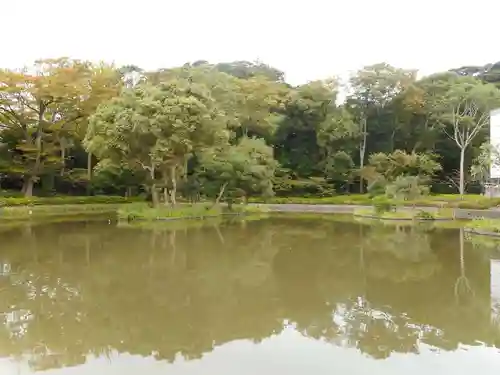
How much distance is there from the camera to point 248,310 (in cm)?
768

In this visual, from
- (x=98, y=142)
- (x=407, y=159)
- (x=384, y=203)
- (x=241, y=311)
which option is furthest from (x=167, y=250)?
(x=407, y=159)

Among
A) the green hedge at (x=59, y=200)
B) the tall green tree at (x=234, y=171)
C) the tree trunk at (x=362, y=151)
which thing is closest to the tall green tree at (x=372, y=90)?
the tree trunk at (x=362, y=151)

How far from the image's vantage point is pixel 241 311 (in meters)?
7.63

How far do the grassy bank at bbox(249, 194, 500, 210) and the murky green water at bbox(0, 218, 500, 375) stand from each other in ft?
45.7

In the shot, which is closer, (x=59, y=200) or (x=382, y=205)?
(x=382, y=205)

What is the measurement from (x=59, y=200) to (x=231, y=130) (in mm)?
11933

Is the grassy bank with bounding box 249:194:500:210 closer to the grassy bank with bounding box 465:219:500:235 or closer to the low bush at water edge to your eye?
the grassy bank with bounding box 465:219:500:235

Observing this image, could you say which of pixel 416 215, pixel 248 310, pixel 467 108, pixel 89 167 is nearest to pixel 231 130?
pixel 89 167

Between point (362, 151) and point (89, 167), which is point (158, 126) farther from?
point (362, 151)

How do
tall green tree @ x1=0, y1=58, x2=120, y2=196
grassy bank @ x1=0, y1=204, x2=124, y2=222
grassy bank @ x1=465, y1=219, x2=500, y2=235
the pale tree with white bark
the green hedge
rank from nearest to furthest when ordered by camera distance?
grassy bank @ x1=465, y1=219, x2=500, y2=235 → grassy bank @ x1=0, y1=204, x2=124, y2=222 → the green hedge → tall green tree @ x1=0, y1=58, x2=120, y2=196 → the pale tree with white bark

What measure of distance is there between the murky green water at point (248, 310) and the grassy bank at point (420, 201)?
1393cm

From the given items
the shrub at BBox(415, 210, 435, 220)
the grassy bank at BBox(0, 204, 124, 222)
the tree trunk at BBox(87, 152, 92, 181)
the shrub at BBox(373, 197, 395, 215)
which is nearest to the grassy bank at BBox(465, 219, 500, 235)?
the shrub at BBox(415, 210, 435, 220)

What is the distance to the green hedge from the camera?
97.2ft

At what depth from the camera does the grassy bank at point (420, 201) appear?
89.1ft
